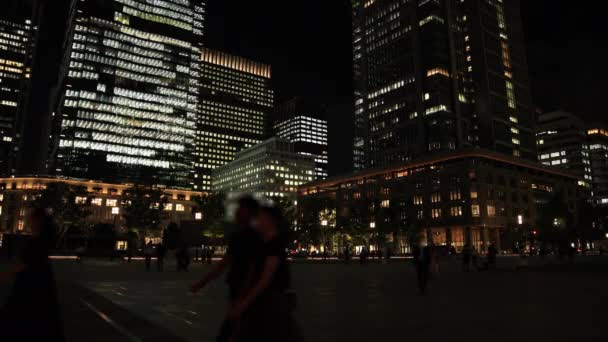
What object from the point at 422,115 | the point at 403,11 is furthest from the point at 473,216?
the point at 403,11

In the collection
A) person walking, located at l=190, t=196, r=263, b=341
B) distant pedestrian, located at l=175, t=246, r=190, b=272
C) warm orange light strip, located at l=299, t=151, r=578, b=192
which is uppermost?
warm orange light strip, located at l=299, t=151, r=578, b=192

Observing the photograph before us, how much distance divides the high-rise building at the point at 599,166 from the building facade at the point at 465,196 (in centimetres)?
6906

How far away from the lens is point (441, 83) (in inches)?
5354

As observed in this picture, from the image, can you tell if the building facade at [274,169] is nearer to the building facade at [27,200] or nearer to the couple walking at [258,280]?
the building facade at [27,200]

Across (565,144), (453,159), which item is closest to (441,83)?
(453,159)

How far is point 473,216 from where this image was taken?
4045 inches

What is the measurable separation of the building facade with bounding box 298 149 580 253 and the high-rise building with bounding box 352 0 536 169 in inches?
733

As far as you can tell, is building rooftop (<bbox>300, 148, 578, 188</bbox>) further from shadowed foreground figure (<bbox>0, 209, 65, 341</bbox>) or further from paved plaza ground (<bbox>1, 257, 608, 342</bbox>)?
shadowed foreground figure (<bbox>0, 209, 65, 341</bbox>)

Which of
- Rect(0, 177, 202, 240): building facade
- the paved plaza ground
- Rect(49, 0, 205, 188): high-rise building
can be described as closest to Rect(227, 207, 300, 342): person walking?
the paved plaza ground

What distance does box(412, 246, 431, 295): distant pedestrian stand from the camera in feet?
50.9

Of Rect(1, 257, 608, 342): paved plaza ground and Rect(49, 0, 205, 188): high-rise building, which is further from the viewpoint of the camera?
Rect(49, 0, 205, 188): high-rise building

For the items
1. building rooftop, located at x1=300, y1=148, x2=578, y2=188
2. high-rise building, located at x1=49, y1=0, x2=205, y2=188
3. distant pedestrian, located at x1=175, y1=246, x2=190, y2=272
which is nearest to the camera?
distant pedestrian, located at x1=175, y1=246, x2=190, y2=272

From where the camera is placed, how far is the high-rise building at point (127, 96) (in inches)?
5207

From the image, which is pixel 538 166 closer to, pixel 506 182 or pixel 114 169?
pixel 506 182
